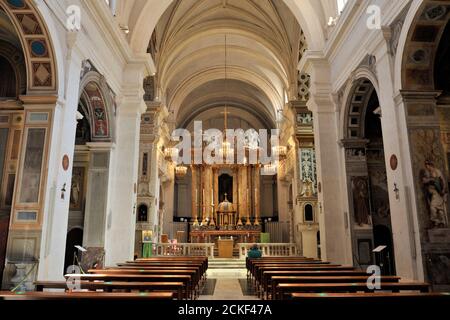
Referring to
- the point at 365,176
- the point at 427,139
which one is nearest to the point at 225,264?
the point at 365,176

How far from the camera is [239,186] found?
23.9m

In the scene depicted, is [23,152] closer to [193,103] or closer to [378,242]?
[378,242]

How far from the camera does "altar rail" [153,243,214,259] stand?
47.7ft

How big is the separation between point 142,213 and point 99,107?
20.2 ft

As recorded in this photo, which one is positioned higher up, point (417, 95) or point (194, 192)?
point (194, 192)

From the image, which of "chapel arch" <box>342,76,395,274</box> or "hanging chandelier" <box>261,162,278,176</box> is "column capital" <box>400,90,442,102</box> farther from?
"hanging chandelier" <box>261,162,278,176</box>

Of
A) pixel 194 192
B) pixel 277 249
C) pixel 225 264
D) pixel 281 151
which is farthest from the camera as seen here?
pixel 194 192

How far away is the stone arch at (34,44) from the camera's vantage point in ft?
19.5

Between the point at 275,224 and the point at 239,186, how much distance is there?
138 inches

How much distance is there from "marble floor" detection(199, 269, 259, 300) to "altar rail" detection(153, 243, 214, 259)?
6.89 feet

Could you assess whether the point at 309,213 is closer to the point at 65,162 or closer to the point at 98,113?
the point at 98,113

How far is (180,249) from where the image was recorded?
1536 cm

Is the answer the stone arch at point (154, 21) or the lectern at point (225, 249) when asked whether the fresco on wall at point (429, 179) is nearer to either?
the stone arch at point (154, 21)
